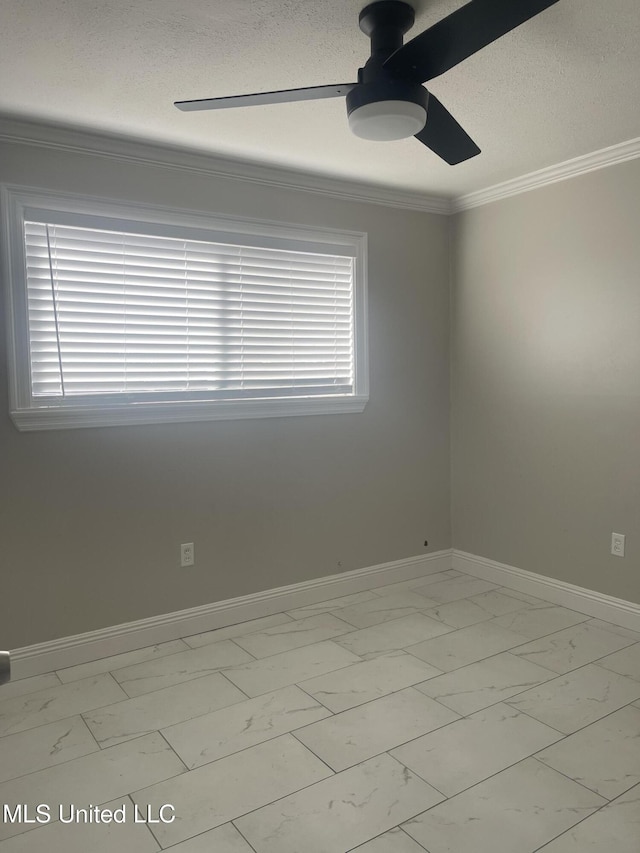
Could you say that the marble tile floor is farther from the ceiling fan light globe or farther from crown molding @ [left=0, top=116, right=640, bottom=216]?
crown molding @ [left=0, top=116, right=640, bottom=216]

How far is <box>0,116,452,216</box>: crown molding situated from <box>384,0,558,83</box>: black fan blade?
5.30ft

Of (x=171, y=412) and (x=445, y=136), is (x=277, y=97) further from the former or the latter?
(x=171, y=412)

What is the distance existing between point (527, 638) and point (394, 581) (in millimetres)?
1038

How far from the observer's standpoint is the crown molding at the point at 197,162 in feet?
9.20

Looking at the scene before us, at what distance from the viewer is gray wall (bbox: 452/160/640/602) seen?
10.9 feet

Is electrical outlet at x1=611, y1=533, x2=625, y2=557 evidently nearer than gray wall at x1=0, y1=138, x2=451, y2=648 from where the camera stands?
No

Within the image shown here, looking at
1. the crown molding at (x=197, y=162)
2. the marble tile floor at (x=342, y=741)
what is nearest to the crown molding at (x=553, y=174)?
the crown molding at (x=197, y=162)

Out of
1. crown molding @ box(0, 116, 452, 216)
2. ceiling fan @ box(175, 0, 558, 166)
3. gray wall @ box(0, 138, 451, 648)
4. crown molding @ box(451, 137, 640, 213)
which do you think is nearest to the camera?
ceiling fan @ box(175, 0, 558, 166)

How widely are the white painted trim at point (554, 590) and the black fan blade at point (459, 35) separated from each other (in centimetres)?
276

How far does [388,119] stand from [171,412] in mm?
1800

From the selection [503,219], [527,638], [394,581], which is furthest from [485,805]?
[503,219]

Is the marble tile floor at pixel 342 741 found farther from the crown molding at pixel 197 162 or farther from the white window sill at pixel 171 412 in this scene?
the crown molding at pixel 197 162

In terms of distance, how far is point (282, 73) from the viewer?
2.36 m

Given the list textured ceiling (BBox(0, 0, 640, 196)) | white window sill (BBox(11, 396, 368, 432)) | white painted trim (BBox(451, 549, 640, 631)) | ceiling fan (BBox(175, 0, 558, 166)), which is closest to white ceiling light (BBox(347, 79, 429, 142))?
ceiling fan (BBox(175, 0, 558, 166))
